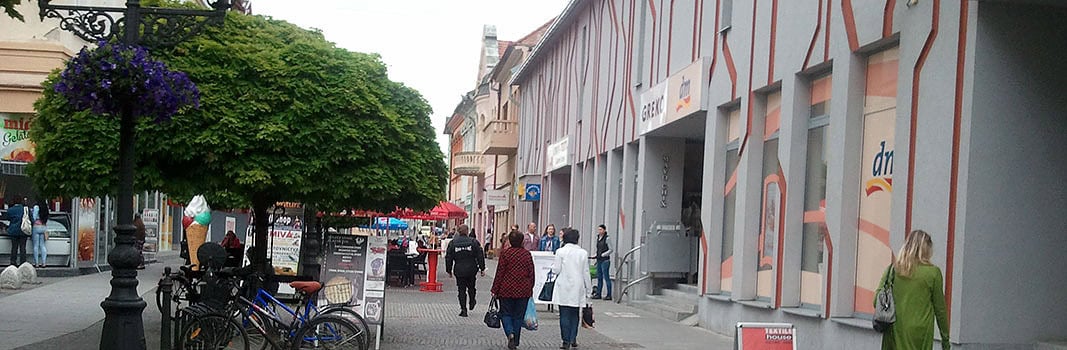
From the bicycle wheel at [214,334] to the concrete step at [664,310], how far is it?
9.39 m

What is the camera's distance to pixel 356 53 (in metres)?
14.9

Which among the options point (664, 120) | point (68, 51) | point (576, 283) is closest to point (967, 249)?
point (576, 283)

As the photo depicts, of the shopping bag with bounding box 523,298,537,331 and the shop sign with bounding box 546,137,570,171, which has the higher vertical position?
the shop sign with bounding box 546,137,570,171

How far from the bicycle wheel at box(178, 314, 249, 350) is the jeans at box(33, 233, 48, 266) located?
44.5 feet

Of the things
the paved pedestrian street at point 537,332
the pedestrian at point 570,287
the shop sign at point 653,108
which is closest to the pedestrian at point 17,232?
the paved pedestrian street at point 537,332

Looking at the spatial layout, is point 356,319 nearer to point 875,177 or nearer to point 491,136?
point 875,177

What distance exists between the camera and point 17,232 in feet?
76.4

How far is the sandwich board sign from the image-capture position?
834 centimetres

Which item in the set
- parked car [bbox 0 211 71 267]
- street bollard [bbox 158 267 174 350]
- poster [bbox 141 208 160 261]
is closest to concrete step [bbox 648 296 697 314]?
street bollard [bbox 158 267 174 350]

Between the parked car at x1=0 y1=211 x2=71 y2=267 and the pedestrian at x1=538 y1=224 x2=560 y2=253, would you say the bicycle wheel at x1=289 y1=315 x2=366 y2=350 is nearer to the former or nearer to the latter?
the parked car at x1=0 y1=211 x2=71 y2=267

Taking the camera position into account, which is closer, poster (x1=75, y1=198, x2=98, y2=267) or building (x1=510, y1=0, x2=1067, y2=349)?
building (x1=510, y1=0, x2=1067, y2=349)

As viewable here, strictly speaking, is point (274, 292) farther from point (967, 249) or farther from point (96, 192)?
point (967, 249)

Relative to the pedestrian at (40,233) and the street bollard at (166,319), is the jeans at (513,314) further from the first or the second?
the pedestrian at (40,233)

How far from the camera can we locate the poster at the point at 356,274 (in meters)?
14.0
